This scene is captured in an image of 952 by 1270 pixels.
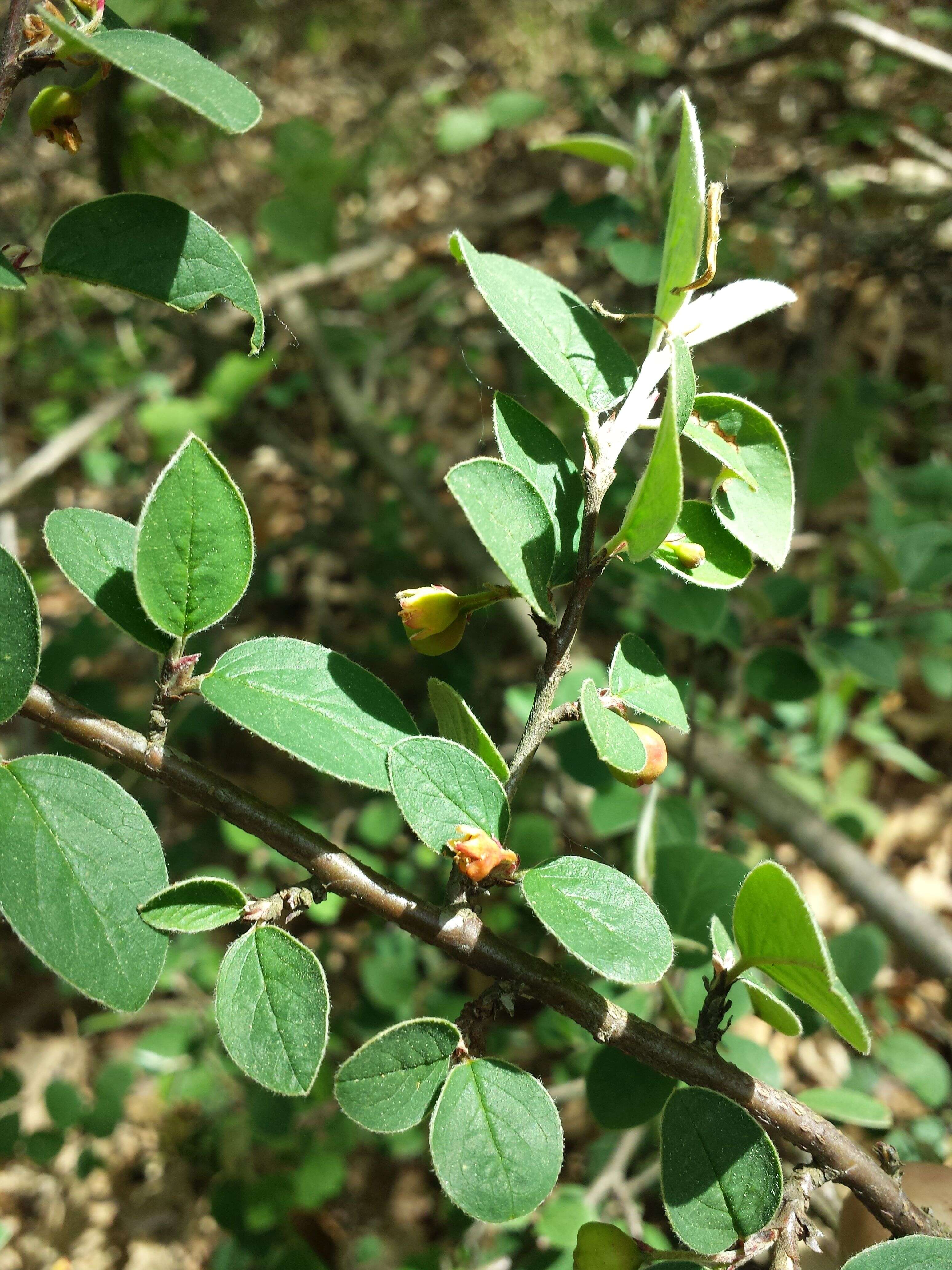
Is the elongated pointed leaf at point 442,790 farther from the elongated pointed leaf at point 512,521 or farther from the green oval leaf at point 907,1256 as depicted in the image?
the green oval leaf at point 907,1256

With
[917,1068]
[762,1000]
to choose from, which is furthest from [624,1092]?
[917,1068]

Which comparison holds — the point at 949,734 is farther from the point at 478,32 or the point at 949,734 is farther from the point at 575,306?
the point at 478,32

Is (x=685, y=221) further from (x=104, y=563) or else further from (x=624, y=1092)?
(x=624, y=1092)

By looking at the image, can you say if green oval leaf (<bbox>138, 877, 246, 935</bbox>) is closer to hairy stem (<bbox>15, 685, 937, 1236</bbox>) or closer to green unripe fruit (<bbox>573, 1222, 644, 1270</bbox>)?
hairy stem (<bbox>15, 685, 937, 1236</bbox>)

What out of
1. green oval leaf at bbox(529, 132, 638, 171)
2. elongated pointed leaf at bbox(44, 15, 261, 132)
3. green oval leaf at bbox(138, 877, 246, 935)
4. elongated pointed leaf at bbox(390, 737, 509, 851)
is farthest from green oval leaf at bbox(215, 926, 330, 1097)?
green oval leaf at bbox(529, 132, 638, 171)

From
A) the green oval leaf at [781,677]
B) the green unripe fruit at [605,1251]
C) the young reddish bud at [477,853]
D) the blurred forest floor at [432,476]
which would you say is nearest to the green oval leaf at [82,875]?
the young reddish bud at [477,853]

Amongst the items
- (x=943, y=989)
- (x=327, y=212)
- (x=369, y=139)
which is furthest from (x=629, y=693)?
(x=369, y=139)
